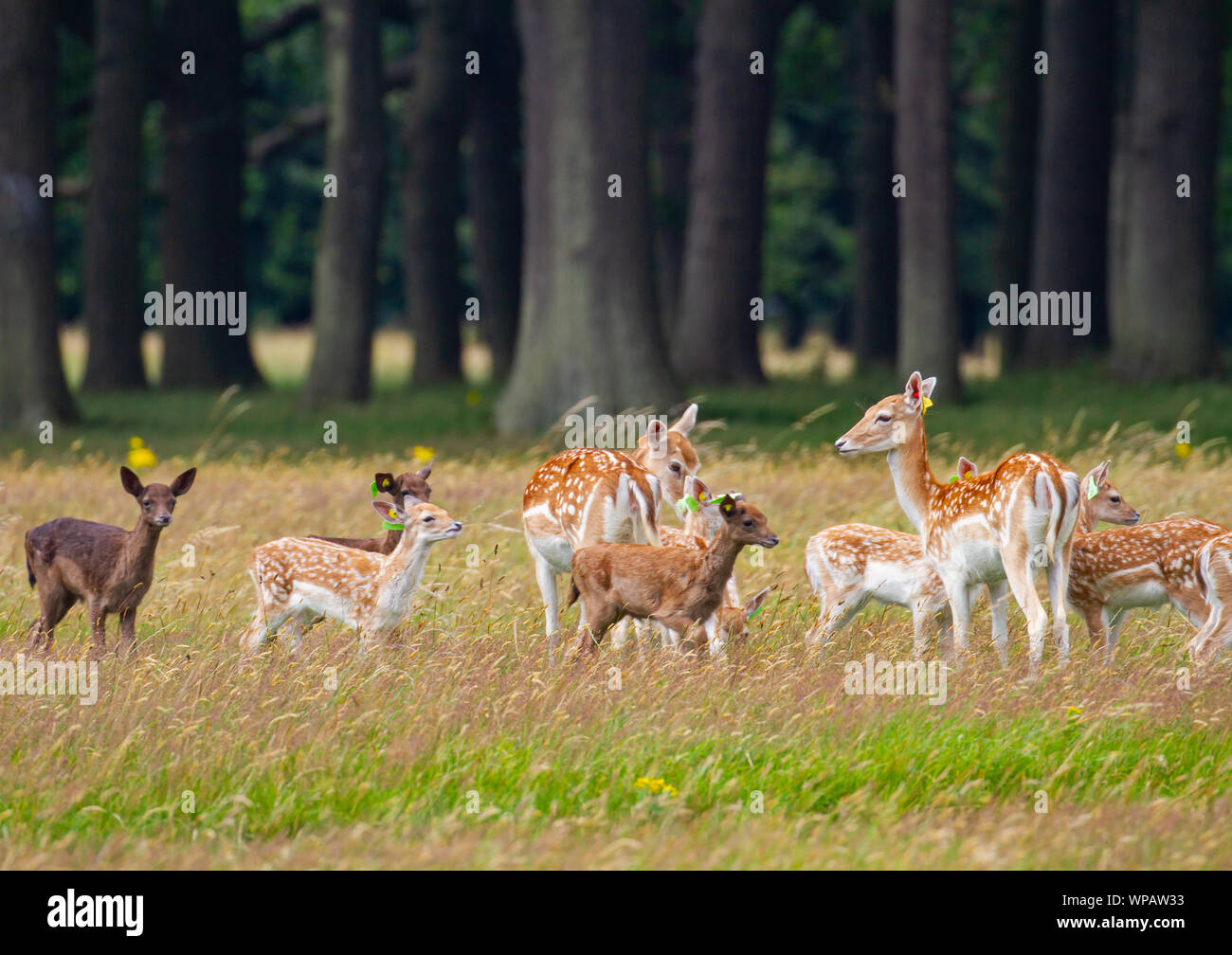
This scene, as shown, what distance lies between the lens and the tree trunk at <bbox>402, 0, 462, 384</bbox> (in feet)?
90.9

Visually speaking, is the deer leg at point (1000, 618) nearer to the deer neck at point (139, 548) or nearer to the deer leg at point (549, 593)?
the deer leg at point (549, 593)

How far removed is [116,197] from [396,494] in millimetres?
19161

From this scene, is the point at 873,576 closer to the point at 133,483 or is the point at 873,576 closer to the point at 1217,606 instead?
the point at 1217,606

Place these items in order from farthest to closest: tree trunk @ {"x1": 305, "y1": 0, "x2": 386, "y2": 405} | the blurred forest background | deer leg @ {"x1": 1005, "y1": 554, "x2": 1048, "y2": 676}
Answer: tree trunk @ {"x1": 305, "y1": 0, "x2": 386, "y2": 405} → the blurred forest background → deer leg @ {"x1": 1005, "y1": 554, "x2": 1048, "y2": 676}

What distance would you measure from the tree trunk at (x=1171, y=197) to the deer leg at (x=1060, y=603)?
1508 cm

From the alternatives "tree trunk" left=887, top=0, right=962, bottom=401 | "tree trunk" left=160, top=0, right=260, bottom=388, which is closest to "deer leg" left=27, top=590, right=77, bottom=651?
"tree trunk" left=887, top=0, right=962, bottom=401

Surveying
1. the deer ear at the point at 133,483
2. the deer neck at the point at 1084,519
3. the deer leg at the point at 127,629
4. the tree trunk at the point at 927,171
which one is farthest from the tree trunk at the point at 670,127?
the deer ear at the point at 133,483

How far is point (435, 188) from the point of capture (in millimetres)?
29594

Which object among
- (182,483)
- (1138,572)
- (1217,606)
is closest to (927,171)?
(1138,572)

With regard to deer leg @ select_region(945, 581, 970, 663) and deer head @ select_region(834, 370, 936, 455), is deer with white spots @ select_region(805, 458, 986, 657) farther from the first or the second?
deer head @ select_region(834, 370, 936, 455)

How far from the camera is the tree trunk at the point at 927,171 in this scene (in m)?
20.7

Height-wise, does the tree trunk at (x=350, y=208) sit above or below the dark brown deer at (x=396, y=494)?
above

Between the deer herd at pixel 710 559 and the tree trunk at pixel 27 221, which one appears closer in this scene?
the deer herd at pixel 710 559

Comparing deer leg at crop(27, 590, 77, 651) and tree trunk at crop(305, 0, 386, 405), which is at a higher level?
tree trunk at crop(305, 0, 386, 405)
